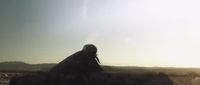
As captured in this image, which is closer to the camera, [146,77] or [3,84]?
[146,77]

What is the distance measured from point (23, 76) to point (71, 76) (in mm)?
177

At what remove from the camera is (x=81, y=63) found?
1416 millimetres

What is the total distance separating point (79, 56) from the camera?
152cm

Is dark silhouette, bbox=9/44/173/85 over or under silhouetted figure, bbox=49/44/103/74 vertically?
under

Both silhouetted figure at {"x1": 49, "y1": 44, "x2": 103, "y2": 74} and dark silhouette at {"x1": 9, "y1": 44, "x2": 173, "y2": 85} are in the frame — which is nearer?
dark silhouette at {"x1": 9, "y1": 44, "x2": 173, "y2": 85}

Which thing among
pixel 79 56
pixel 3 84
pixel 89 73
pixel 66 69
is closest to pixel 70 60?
pixel 79 56

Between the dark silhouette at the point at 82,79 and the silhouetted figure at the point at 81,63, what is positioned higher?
the silhouetted figure at the point at 81,63

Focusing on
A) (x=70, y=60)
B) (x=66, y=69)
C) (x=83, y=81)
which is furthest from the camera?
(x=70, y=60)

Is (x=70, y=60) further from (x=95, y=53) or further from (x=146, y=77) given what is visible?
(x=146, y=77)

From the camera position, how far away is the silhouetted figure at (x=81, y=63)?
1.27 metres

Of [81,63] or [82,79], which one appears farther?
[81,63]

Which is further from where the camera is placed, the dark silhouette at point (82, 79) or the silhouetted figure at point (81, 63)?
the silhouetted figure at point (81, 63)

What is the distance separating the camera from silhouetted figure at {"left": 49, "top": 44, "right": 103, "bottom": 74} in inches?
50.1

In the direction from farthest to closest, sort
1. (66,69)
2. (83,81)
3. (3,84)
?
(3,84), (66,69), (83,81)
